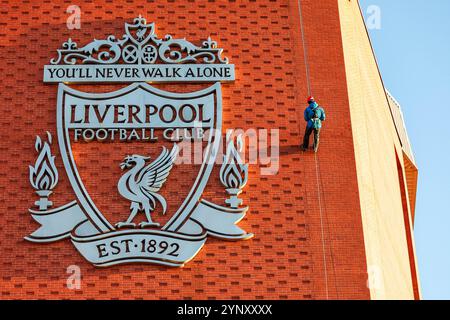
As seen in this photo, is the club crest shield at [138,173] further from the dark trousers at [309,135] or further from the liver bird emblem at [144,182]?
the dark trousers at [309,135]

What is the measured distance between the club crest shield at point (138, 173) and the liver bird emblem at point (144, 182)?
22 millimetres

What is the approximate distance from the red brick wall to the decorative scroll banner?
180 millimetres

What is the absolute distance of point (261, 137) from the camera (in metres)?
26.5

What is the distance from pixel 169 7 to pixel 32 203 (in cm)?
583

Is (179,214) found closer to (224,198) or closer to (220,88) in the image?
(224,198)

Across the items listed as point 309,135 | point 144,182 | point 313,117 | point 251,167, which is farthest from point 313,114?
point 144,182

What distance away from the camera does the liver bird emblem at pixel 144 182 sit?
25.6m

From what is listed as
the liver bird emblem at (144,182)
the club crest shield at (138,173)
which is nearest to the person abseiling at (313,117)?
the club crest shield at (138,173)

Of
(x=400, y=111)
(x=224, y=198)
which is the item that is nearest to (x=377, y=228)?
(x=224, y=198)

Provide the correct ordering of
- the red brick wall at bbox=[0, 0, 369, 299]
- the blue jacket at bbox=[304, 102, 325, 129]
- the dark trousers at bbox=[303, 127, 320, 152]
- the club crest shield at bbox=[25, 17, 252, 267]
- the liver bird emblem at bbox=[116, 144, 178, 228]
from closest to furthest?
the red brick wall at bbox=[0, 0, 369, 299]
the club crest shield at bbox=[25, 17, 252, 267]
the liver bird emblem at bbox=[116, 144, 178, 228]
the blue jacket at bbox=[304, 102, 325, 129]
the dark trousers at bbox=[303, 127, 320, 152]

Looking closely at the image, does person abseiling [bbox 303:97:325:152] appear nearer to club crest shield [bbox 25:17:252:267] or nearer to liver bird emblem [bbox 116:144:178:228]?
club crest shield [bbox 25:17:252:267]

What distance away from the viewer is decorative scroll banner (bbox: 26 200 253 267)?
82.8 ft

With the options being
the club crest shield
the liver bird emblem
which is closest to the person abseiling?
the club crest shield
